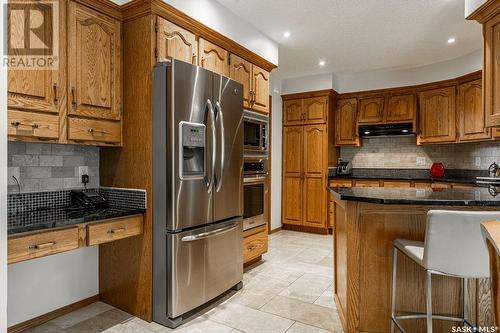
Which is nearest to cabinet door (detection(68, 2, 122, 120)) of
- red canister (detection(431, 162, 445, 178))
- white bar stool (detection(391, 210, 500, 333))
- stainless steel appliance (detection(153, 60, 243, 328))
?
stainless steel appliance (detection(153, 60, 243, 328))

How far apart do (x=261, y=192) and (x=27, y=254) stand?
7.60 feet

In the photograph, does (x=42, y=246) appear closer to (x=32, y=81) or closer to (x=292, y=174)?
(x=32, y=81)

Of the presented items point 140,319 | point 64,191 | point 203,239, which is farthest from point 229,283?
point 64,191

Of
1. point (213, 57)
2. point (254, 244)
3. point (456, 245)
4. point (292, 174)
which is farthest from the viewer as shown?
point (292, 174)

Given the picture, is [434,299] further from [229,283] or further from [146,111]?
[146,111]

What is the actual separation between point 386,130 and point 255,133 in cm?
274

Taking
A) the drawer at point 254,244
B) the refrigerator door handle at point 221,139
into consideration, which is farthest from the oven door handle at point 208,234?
the drawer at point 254,244

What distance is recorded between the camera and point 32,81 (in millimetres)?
1947

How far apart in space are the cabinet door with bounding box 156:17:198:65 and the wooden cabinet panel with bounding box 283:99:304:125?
294cm

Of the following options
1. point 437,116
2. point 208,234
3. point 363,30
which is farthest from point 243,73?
point 437,116

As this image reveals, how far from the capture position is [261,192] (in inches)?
141

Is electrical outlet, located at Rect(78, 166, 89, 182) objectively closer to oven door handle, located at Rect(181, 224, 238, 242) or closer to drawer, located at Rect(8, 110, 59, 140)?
drawer, located at Rect(8, 110, 59, 140)

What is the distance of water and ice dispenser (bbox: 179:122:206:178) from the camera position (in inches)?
91.2

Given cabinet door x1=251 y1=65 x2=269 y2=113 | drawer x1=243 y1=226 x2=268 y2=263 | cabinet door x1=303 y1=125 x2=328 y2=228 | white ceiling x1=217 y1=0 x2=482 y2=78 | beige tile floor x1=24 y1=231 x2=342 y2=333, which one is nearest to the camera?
beige tile floor x1=24 y1=231 x2=342 y2=333
